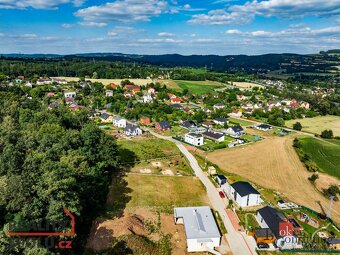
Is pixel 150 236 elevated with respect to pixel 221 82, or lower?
lower

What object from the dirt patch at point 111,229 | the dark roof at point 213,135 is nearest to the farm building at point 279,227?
the dirt patch at point 111,229

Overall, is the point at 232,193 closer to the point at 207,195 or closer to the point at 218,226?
the point at 207,195

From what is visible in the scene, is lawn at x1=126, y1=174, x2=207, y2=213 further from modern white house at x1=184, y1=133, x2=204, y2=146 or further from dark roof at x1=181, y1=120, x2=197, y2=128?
dark roof at x1=181, y1=120, x2=197, y2=128

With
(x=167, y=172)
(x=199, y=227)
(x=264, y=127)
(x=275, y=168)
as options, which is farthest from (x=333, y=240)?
(x=264, y=127)

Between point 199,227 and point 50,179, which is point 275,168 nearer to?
point 199,227

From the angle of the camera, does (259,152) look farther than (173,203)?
Yes

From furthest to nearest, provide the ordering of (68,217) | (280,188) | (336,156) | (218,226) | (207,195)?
(336,156), (280,188), (207,195), (218,226), (68,217)

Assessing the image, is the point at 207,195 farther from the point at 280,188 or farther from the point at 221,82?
the point at 221,82

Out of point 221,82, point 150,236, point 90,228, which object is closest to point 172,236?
point 150,236

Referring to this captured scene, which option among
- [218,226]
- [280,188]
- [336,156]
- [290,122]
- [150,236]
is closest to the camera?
[150,236]
